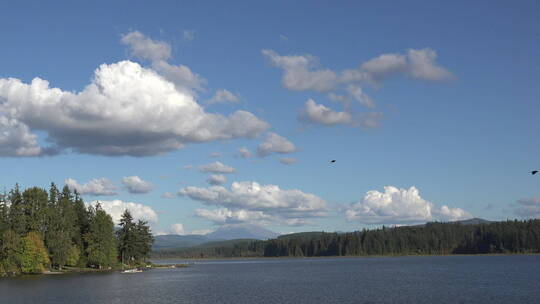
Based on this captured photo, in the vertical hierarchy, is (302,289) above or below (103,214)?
below

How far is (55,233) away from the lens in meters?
157

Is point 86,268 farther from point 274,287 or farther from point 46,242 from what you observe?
point 274,287

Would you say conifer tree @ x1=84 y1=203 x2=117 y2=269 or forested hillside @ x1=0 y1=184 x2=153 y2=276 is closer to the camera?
forested hillside @ x1=0 y1=184 x2=153 y2=276

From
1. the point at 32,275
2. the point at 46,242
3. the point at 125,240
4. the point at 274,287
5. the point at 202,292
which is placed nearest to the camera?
the point at 202,292

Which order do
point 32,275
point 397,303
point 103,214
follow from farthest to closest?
point 103,214 < point 32,275 < point 397,303

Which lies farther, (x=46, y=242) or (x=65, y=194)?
(x=65, y=194)

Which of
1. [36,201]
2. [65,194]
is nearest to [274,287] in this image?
[36,201]

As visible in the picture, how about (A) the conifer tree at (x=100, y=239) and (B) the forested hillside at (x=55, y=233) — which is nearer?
(B) the forested hillside at (x=55, y=233)

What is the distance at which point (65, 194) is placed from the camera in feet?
580

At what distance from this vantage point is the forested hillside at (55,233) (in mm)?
145000

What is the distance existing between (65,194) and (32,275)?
1407 inches

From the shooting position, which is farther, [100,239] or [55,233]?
[100,239]

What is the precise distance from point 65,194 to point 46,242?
22759 millimetres

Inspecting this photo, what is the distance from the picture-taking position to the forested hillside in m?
145
